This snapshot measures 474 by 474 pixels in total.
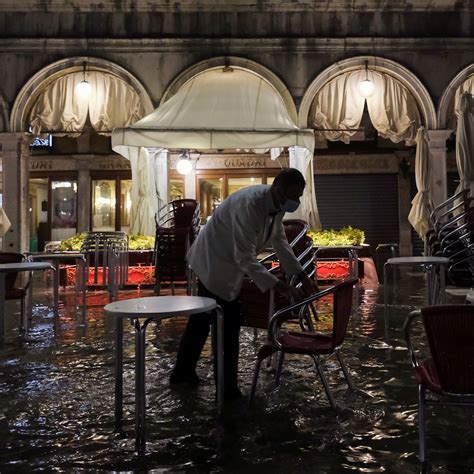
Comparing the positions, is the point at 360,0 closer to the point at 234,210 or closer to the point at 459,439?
the point at 234,210

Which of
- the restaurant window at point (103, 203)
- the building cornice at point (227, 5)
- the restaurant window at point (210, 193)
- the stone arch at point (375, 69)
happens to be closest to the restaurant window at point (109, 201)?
the restaurant window at point (103, 203)

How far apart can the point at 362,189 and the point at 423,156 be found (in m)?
7.80

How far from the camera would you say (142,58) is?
13117 mm

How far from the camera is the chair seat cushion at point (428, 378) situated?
8.41 ft

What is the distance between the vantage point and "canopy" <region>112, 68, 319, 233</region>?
1012 centimetres

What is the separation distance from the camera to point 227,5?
13.0 metres

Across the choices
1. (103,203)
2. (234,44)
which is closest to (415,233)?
(234,44)

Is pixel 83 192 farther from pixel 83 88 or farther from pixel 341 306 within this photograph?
pixel 341 306

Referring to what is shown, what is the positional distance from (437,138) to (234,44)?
18.8ft

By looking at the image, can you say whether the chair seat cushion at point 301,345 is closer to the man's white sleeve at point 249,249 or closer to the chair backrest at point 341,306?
the chair backrest at point 341,306

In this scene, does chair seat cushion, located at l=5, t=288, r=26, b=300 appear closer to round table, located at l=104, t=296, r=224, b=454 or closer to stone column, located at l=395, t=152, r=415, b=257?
round table, located at l=104, t=296, r=224, b=454

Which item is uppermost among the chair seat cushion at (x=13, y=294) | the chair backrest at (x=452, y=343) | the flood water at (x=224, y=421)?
the chair backrest at (x=452, y=343)

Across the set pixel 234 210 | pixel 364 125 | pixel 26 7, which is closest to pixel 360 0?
pixel 364 125

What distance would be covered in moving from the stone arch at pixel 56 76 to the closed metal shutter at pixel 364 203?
889 centimetres
